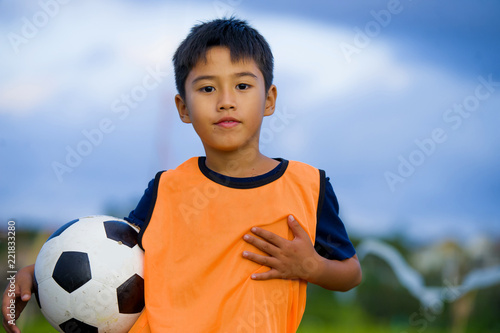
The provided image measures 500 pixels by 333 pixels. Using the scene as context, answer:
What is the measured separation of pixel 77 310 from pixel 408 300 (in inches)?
167

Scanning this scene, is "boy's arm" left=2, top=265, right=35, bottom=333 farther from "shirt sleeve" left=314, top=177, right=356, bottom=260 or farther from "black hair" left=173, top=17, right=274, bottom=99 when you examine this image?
"shirt sleeve" left=314, top=177, right=356, bottom=260

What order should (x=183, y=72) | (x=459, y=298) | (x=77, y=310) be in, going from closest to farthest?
(x=77, y=310)
(x=183, y=72)
(x=459, y=298)

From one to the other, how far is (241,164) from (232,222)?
283mm

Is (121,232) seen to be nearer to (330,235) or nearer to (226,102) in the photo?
(226,102)

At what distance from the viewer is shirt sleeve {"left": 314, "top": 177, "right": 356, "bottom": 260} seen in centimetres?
212

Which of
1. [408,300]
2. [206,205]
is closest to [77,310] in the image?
[206,205]

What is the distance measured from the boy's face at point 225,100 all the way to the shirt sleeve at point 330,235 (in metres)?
0.46

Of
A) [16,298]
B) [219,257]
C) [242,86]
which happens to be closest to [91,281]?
[16,298]

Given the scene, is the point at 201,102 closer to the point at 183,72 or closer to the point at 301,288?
the point at 183,72

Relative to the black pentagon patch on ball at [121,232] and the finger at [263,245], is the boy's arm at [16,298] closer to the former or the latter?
the black pentagon patch on ball at [121,232]

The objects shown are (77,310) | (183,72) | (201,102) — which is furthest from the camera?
(183,72)

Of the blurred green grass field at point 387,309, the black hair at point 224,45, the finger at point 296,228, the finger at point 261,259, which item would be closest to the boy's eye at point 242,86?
the black hair at point 224,45

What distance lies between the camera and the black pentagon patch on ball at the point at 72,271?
1.93 metres

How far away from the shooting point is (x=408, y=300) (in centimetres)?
534
